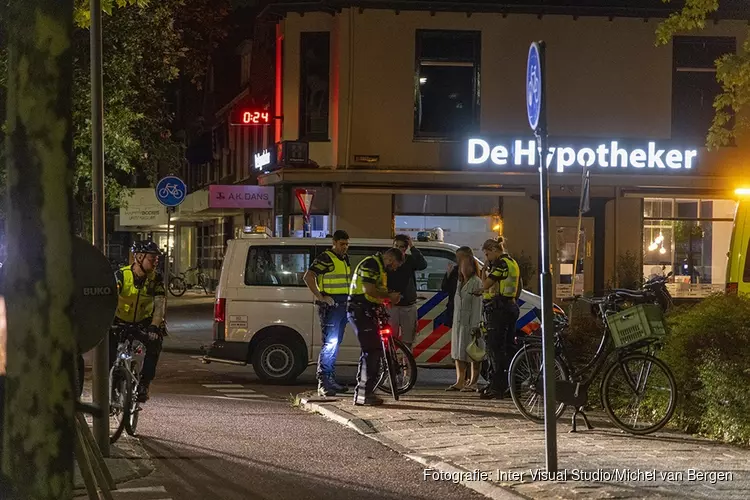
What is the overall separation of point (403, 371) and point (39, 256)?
930cm

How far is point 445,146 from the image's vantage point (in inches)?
1053

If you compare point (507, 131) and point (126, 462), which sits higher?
point (507, 131)

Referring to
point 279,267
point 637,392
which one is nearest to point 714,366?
point 637,392

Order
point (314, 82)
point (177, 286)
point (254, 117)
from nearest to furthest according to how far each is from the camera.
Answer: point (314, 82)
point (254, 117)
point (177, 286)

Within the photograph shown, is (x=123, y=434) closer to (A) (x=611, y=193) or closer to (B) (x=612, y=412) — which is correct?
(B) (x=612, y=412)

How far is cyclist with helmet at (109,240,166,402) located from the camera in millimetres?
10906

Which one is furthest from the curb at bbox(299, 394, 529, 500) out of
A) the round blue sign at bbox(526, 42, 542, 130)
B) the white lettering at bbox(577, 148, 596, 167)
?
the white lettering at bbox(577, 148, 596, 167)

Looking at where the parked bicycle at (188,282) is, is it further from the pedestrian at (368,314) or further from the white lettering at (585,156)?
the pedestrian at (368,314)

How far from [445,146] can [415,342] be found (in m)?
12.0

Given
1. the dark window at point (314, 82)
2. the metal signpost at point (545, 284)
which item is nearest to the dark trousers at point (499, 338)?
the metal signpost at point (545, 284)

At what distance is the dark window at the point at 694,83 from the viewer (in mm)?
27516

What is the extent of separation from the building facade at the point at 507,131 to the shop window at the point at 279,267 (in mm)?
10864

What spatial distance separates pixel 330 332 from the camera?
45.7 ft

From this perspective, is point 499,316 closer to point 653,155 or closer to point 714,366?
point 714,366
